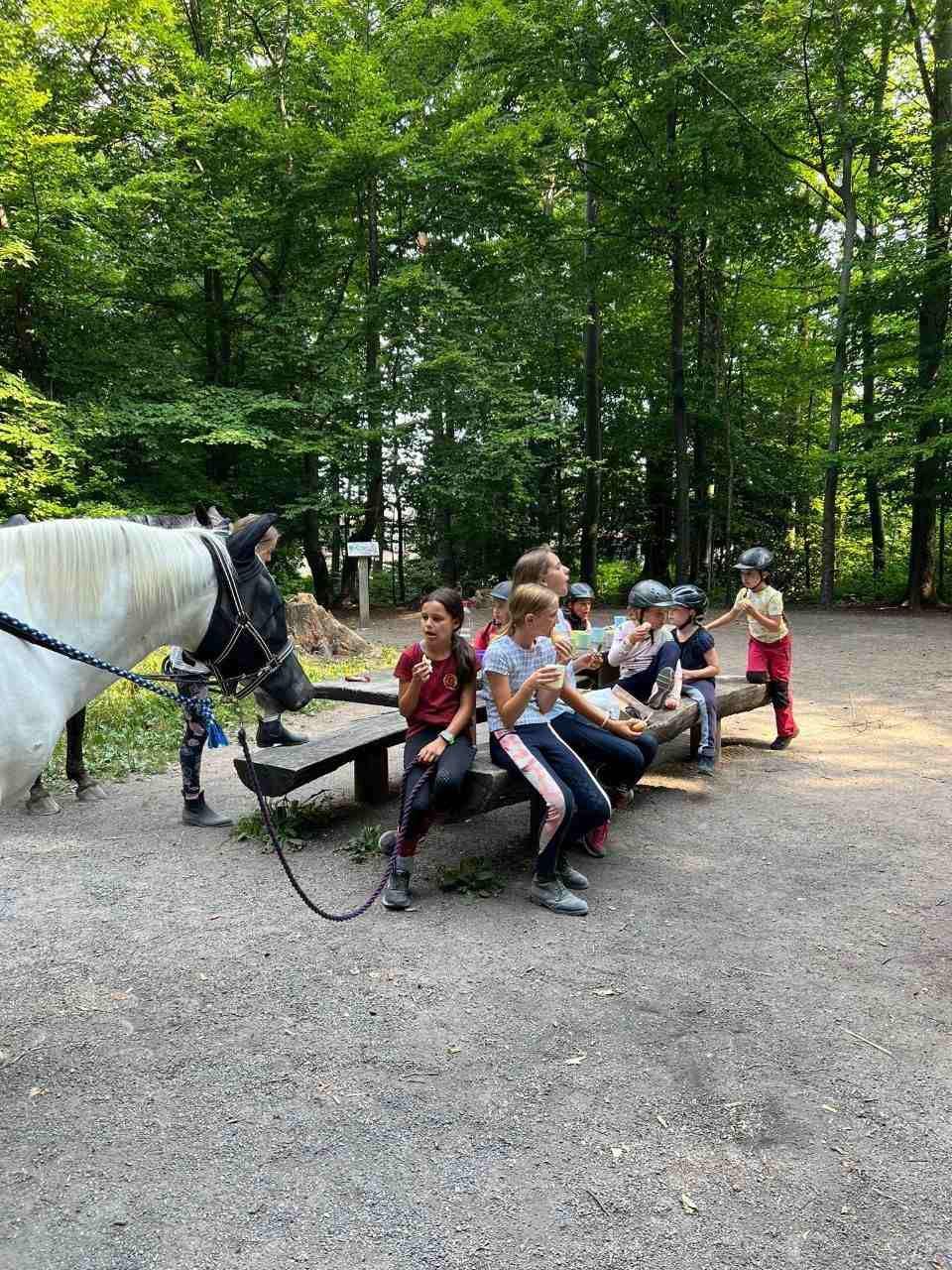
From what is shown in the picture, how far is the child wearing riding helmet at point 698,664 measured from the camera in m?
5.66

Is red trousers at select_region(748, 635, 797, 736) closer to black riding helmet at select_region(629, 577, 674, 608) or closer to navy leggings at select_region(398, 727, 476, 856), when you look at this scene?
black riding helmet at select_region(629, 577, 674, 608)

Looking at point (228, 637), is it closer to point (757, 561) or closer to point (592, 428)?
point (757, 561)

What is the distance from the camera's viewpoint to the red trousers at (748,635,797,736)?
632 centimetres

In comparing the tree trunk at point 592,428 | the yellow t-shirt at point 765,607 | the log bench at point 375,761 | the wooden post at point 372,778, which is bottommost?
the wooden post at point 372,778

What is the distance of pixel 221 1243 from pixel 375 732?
9.83 feet

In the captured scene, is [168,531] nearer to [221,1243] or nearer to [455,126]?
[221,1243]

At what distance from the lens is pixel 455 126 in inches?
607

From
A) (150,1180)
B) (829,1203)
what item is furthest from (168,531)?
(829,1203)

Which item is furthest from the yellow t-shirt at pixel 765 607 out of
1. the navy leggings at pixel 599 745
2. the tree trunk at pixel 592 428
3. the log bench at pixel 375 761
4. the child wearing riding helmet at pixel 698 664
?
the tree trunk at pixel 592 428

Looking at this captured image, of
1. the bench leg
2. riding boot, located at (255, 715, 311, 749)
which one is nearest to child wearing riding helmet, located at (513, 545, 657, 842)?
the bench leg

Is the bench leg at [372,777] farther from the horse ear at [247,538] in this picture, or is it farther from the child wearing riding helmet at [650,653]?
the horse ear at [247,538]

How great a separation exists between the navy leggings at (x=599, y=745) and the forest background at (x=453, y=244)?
33.6ft

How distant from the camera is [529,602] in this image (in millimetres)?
3613

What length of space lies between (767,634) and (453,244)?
14625mm
